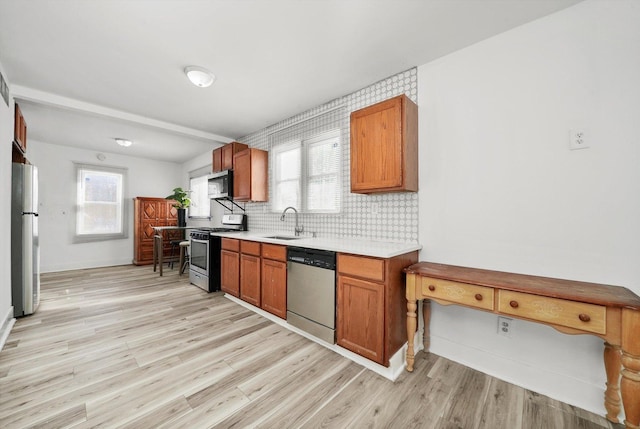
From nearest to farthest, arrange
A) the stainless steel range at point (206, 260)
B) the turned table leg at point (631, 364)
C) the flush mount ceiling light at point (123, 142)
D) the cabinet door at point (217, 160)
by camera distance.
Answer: the turned table leg at point (631, 364) < the stainless steel range at point (206, 260) < the cabinet door at point (217, 160) < the flush mount ceiling light at point (123, 142)

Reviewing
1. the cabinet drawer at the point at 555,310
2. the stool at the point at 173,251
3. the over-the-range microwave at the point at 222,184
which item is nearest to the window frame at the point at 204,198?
the stool at the point at 173,251

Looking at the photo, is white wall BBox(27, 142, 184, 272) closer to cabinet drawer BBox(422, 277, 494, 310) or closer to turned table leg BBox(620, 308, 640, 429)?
cabinet drawer BBox(422, 277, 494, 310)

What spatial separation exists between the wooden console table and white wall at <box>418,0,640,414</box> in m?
0.11

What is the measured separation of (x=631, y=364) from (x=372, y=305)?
1.30m

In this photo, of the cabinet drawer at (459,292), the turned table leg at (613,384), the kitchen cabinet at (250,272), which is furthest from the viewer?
the kitchen cabinet at (250,272)

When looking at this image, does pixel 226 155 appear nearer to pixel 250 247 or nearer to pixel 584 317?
pixel 250 247

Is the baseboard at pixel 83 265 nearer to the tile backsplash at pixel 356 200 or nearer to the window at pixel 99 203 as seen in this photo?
the window at pixel 99 203

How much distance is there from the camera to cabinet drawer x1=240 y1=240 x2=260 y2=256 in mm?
2983

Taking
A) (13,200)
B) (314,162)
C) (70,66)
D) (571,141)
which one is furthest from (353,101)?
(13,200)

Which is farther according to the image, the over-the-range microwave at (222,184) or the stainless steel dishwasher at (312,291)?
the over-the-range microwave at (222,184)

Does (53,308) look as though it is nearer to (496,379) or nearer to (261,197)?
(261,197)

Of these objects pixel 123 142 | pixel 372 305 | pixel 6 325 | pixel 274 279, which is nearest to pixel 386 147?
pixel 372 305

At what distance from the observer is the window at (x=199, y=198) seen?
582 centimetres

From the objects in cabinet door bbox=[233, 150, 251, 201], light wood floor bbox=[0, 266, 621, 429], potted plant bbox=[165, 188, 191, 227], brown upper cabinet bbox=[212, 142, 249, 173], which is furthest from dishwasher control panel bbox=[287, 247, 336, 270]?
potted plant bbox=[165, 188, 191, 227]
